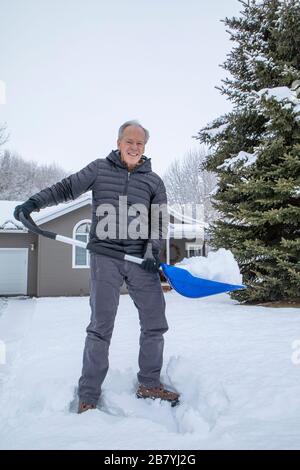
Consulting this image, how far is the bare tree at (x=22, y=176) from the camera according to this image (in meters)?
34.5

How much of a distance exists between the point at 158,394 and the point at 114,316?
24.6 inches

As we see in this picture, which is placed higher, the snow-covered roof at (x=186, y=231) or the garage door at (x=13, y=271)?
the snow-covered roof at (x=186, y=231)

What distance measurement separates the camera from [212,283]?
8.05 ft

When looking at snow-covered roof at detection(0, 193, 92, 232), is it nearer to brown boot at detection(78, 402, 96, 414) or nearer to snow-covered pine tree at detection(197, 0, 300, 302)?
snow-covered pine tree at detection(197, 0, 300, 302)

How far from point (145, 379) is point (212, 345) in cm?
128

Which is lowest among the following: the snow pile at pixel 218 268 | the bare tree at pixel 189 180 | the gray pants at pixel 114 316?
the gray pants at pixel 114 316

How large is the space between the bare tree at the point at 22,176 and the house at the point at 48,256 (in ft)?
65.6

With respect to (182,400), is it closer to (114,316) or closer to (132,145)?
(114,316)

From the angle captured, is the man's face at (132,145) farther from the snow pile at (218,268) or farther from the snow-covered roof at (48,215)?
the snow-covered roof at (48,215)

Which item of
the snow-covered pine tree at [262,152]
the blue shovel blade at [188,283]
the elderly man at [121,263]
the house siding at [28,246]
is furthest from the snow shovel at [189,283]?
the house siding at [28,246]

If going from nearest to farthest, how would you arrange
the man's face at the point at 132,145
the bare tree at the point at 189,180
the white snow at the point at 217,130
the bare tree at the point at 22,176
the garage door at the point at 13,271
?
the man's face at the point at 132,145
the white snow at the point at 217,130
the garage door at the point at 13,271
the bare tree at the point at 189,180
the bare tree at the point at 22,176

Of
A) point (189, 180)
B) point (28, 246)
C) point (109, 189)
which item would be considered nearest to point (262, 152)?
point (109, 189)

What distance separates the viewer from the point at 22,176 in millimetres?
38062
